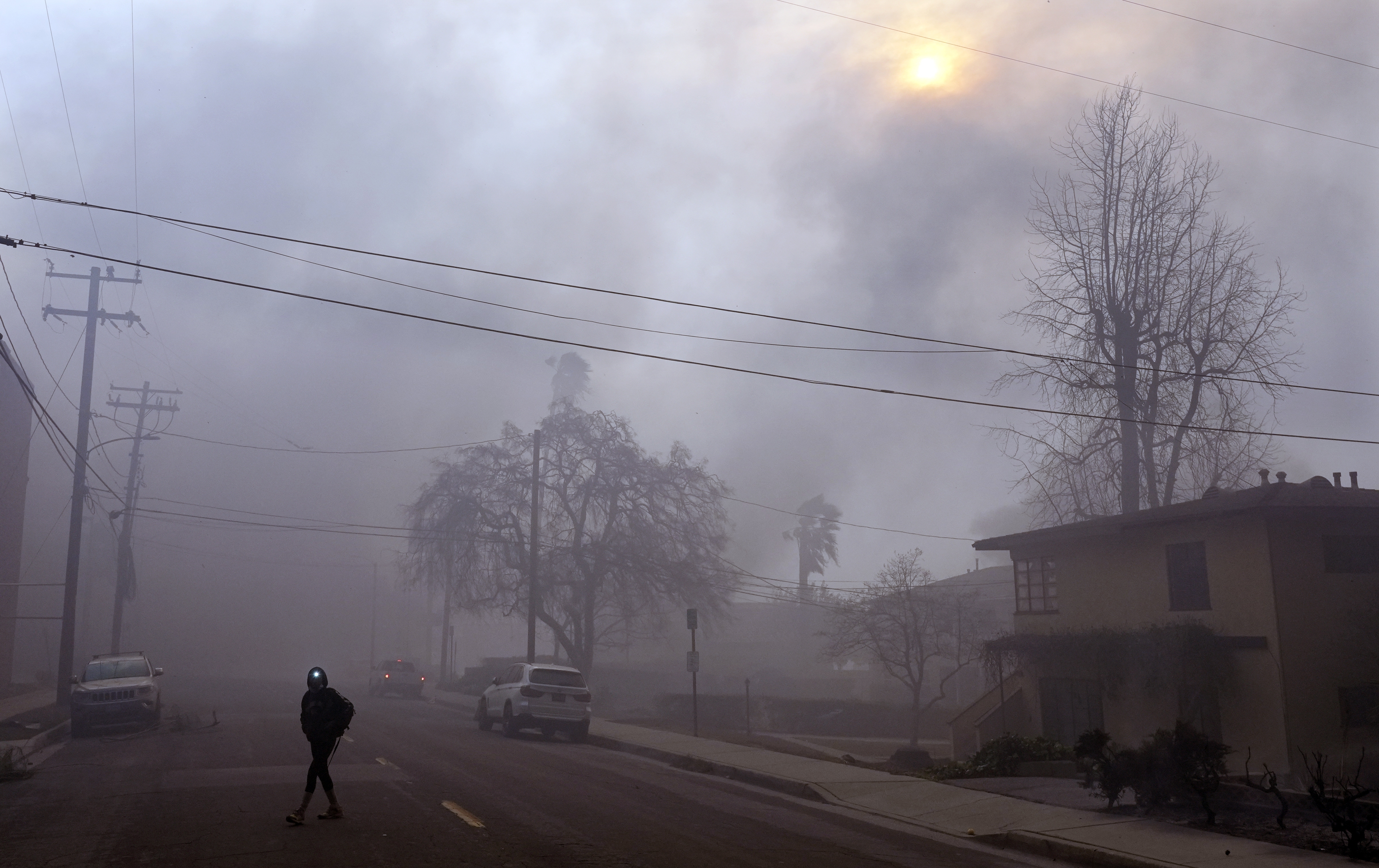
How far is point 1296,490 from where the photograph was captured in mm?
20922

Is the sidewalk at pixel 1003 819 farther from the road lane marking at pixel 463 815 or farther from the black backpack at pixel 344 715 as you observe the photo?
the black backpack at pixel 344 715

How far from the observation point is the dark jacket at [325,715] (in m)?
10.5

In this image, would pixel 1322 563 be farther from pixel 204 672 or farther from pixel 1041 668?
pixel 204 672

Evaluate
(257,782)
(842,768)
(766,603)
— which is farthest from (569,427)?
(766,603)

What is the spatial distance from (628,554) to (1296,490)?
77.1 ft

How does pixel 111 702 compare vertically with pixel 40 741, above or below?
above

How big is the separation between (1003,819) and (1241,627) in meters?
11.2

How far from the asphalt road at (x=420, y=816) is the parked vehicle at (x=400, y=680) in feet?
84.9

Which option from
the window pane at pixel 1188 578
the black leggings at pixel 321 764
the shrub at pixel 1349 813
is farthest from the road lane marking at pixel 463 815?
the window pane at pixel 1188 578

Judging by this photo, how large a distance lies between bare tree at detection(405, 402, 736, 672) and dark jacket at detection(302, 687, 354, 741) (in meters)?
27.8

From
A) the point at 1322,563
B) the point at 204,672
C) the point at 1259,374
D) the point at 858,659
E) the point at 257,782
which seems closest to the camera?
the point at 257,782

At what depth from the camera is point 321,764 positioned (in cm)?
1040

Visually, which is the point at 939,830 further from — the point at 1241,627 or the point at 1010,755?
the point at 1241,627

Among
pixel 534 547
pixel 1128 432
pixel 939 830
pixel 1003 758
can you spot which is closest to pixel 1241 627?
pixel 1003 758
